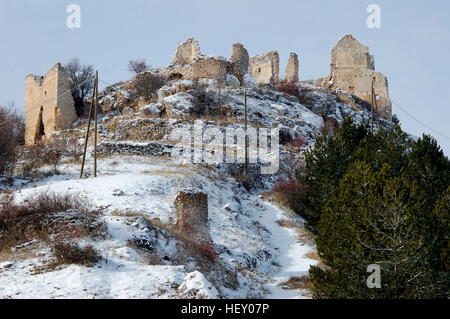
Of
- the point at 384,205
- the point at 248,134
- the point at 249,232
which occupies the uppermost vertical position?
the point at 248,134

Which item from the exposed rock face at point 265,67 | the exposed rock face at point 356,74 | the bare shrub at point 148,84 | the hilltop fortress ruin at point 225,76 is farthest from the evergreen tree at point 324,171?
the exposed rock face at point 265,67

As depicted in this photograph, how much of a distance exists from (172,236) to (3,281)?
5.95 m

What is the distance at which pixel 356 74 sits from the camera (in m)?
55.5

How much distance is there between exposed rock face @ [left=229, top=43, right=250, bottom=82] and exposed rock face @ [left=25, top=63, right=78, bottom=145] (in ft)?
50.1

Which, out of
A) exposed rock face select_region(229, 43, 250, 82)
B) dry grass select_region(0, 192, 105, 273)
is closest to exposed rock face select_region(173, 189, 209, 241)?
dry grass select_region(0, 192, 105, 273)

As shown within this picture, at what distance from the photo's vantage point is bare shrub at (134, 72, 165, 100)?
43.4m

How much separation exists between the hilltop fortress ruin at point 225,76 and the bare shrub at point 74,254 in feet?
92.5

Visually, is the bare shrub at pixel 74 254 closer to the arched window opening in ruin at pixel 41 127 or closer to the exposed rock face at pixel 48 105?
the exposed rock face at pixel 48 105

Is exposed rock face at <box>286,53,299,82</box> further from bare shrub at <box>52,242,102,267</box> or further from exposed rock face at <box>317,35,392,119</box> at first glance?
bare shrub at <box>52,242,102,267</box>

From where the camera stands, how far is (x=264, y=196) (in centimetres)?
2784

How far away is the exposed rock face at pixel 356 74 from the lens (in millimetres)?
53625
